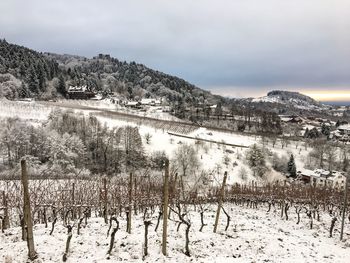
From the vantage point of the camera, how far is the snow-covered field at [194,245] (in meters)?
9.16

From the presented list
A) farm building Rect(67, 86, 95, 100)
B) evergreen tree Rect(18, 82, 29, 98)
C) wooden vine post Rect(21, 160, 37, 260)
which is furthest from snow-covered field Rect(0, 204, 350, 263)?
farm building Rect(67, 86, 95, 100)

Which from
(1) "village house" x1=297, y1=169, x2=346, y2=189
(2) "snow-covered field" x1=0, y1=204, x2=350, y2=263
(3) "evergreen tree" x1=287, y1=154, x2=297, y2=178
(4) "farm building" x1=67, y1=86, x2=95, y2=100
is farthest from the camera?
(4) "farm building" x1=67, y1=86, x2=95, y2=100

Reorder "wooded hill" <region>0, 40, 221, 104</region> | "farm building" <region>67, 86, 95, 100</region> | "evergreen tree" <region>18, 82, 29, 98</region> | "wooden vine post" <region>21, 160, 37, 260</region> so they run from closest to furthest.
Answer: "wooden vine post" <region>21, 160, 37, 260</region>, "evergreen tree" <region>18, 82, 29, 98</region>, "wooded hill" <region>0, 40, 221, 104</region>, "farm building" <region>67, 86, 95, 100</region>

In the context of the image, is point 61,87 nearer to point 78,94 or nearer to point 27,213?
point 78,94

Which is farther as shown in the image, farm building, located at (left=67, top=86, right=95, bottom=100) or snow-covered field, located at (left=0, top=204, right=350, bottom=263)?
farm building, located at (left=67, top=86, right=95, bottom=100)

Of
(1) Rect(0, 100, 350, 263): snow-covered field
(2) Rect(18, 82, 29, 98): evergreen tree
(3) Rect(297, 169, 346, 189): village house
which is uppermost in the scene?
(2) Rect(18, 82, 29, 98): evergreen tree

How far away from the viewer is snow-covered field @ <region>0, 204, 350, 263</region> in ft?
30.1

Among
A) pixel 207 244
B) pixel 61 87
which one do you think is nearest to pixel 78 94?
pixel 61 87

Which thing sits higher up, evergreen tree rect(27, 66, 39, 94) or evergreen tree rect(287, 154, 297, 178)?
evergreen tree rect(27, 66, 39, 94)

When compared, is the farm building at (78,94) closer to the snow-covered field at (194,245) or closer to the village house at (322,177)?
the village house at (322,177)

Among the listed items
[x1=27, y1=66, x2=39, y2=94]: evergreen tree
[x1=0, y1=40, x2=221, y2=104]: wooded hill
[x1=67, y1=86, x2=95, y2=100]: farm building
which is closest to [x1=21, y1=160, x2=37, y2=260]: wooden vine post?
[x1=0, y1=40, x2=221, y2=104]: wooded hill

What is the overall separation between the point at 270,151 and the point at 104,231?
5415 centimetres

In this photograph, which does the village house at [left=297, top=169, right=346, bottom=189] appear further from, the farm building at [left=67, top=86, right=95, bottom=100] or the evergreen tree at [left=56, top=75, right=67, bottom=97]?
the evergreen tree at [left=56, top=75, right=67, bottom=97]

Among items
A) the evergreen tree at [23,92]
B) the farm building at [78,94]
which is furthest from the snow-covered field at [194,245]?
the farm building at [78,94]
